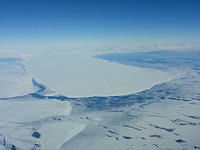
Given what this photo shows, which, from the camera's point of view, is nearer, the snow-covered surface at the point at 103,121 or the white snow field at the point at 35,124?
the snow-covered surface at the point at 103,121

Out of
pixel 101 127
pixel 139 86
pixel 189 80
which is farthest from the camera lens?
pixel 189 80

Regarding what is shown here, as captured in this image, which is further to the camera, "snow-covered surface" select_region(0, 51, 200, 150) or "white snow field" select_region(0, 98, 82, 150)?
"white snow field" select_region(0, 98, 82, 150)

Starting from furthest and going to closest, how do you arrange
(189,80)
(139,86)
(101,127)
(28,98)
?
(189,80)
(139,86)
(28,98)
(101,127)

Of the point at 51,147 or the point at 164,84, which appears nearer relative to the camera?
the point at 51,147

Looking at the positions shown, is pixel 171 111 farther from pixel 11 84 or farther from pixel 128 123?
pixel 11 84

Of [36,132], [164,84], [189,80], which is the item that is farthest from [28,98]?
[189,80]

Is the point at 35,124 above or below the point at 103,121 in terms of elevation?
below

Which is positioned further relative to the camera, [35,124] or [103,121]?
[103,121]

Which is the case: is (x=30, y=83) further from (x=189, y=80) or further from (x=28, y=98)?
(x=189, y=80)

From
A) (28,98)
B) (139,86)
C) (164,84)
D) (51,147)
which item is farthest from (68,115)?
(164,84)
